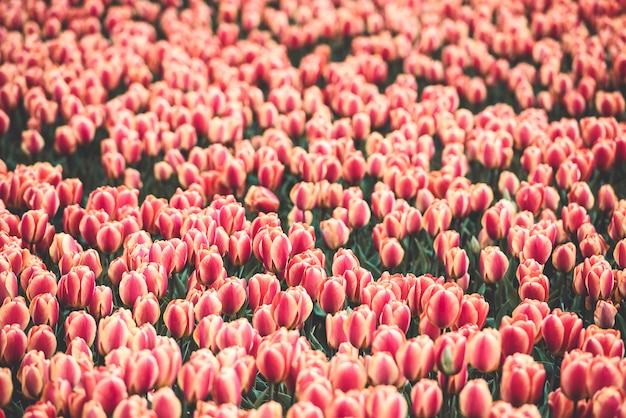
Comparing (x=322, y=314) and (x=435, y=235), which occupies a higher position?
(x=435, y=235)

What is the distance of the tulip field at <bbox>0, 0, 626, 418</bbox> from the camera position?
6.96ft

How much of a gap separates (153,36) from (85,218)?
3249 mm

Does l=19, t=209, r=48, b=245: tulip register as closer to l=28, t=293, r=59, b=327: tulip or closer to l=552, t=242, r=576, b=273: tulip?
l=28, t=293, r=59, b=327: tulip

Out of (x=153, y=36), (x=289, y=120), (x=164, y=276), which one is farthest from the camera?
(x=153, y=36)

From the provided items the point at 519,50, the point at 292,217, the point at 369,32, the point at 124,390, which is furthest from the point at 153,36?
the point at 124,390

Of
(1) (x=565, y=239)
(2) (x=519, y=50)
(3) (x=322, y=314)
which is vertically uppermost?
(2) (x=519, y=50)

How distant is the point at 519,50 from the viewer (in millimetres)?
5609

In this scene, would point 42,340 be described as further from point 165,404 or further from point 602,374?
point 602,374

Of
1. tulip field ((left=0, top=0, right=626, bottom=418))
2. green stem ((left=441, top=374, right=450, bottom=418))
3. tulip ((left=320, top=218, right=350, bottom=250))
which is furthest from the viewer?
tulip ((left=320, top=218, right=350, bottom=250))

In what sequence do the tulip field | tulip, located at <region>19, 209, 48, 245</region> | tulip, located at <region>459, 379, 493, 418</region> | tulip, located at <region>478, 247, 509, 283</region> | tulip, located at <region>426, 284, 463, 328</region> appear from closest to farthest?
tulip, located at <region>459, 379, 493, 418</region>, the tulip field, tulip, located at <region>426, 284, 463, 328</region>, tulip, located at <region>478, 247, 509, 283</region>, tulip, located at <region>19, 209, 48, 245</region>

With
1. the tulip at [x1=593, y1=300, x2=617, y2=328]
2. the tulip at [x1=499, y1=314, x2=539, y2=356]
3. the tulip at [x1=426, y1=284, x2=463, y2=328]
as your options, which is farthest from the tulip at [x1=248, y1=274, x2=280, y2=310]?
the tulip at [x1=593, y1=300, x2=617, y2=328]

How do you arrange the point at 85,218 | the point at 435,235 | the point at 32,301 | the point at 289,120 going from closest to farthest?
the point at 32,301 → the point at 85,218 → the point at 435,235 → the point at 289,120

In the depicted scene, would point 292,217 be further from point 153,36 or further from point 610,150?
point 153,36

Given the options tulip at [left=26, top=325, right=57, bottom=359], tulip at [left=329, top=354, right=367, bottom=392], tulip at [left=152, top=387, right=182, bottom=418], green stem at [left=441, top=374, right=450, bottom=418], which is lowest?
green stem at [left=441, top=374, right=450, bottom=418]
